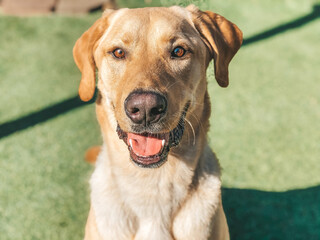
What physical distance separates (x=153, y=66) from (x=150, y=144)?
52 cm

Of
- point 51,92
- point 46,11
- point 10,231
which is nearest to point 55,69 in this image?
point 51,92

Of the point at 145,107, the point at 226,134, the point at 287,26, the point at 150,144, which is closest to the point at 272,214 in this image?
the point at 226,134

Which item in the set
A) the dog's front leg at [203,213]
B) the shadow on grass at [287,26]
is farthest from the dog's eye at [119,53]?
the shadow on grass at [287,26]

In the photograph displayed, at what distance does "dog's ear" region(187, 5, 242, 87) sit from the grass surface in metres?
0.30

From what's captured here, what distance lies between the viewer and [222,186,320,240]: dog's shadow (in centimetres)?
353

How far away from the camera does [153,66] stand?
2355mm

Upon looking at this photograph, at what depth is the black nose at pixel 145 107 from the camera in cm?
206

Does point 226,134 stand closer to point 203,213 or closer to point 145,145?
point 203,213

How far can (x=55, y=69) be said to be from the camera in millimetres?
5941

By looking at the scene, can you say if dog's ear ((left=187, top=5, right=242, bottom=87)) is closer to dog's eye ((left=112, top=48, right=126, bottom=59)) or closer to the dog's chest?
dog's eye ((left=112, top=48, right=126, bottom=59))

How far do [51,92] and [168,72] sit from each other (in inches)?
138

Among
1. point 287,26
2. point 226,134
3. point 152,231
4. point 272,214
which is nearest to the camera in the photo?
point 152,231

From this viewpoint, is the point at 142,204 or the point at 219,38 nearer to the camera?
the point at 142,204

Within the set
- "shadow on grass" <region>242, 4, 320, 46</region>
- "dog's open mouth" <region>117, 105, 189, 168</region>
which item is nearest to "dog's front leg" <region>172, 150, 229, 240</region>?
"dog's open mouth" <region>117, 105, 189, 168</region>
